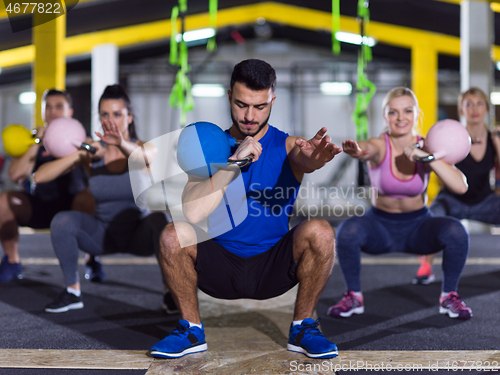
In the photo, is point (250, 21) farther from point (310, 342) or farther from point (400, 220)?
point (310, 342)

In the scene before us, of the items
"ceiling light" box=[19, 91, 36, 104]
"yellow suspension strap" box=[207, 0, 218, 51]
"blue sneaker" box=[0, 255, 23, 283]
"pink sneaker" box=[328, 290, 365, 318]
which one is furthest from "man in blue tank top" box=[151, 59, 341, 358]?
"ceiling light" box=[19, 91, 36, 104]

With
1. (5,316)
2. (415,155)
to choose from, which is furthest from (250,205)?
(5,316)

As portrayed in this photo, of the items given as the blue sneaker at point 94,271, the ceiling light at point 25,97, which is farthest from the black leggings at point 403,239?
the ceiling light at point 25,97

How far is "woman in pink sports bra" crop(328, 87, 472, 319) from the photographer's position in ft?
6.33

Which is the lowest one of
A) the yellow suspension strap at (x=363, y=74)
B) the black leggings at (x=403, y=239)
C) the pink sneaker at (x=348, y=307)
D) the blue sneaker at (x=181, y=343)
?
the pink sneaker at (x=348, y=307)

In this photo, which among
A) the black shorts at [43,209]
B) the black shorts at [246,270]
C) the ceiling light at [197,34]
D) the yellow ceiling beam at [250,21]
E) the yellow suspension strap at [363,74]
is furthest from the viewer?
the ceiling light at [197,34]

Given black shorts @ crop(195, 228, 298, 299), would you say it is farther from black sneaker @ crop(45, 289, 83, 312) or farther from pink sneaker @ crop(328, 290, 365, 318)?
black sneaker @ crop(45, 289, 83, 312)

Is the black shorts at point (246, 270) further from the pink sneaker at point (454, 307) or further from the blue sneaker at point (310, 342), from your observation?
the pink sneaker at point (454, 307)

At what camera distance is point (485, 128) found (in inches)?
108

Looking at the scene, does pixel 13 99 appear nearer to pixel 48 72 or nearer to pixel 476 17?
pixel 48 72

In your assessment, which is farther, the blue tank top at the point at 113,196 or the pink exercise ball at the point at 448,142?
the blue tank top at the point at 113,196

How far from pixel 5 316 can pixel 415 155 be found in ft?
5.89

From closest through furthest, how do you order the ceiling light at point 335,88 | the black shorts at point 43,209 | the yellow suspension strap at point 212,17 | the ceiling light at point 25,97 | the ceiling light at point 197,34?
1. the black shorts at point 43,209
2. the yellow suspension strap at point 212,17
3. the ceiling light at point 197,34
4. the ceiling light at point 335,88
5. the ceiling light at point 25,97

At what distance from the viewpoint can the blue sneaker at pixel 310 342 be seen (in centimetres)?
138
